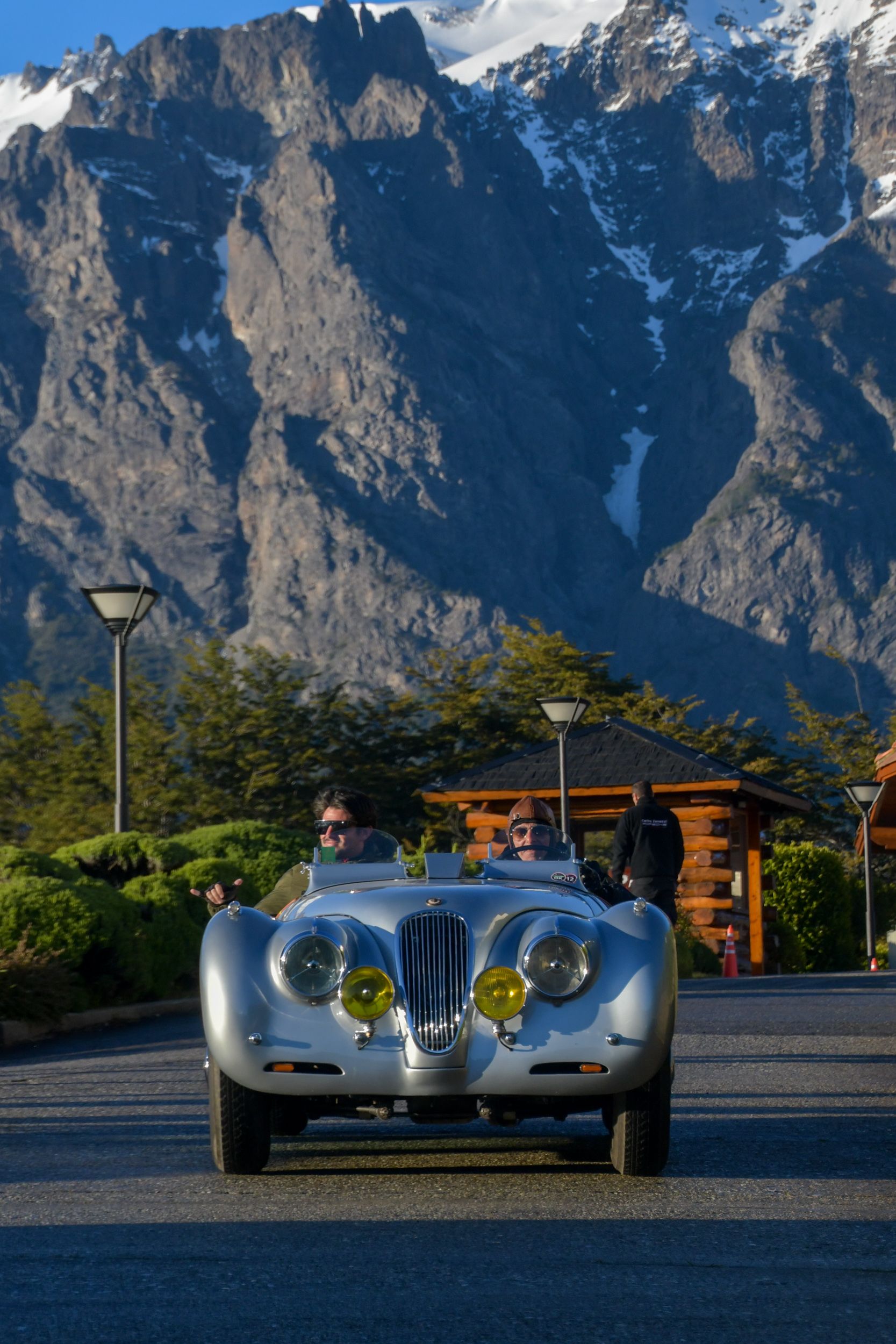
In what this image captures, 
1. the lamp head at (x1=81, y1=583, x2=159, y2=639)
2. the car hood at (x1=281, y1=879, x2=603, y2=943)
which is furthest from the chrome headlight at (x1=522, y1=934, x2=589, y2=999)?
the lamp head at (x1=81, y1=583, x2=159, y2=639)

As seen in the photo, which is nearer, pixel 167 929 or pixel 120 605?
pixel 167 929

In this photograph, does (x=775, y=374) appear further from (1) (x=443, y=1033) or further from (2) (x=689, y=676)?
(1) (x=443, y=1033)

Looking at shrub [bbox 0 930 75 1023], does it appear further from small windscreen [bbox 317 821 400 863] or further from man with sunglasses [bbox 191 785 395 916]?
small windscreen [bbox 317 821 400 863]

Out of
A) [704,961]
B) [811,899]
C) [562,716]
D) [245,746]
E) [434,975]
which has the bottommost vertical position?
[704,961]

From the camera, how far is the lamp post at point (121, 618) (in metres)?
16.2

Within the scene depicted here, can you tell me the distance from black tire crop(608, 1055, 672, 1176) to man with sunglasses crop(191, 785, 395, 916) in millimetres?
1611

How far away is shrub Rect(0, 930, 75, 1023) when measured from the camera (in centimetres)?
1209

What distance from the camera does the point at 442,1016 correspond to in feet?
19.3

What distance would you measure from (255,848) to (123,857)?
278 cm

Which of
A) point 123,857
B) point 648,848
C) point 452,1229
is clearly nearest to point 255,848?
point 123,857

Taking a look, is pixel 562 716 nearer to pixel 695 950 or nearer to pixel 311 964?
pixel 695 950

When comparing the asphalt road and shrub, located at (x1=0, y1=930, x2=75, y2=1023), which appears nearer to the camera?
the asphalt road

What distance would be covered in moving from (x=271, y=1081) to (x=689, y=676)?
173 meters

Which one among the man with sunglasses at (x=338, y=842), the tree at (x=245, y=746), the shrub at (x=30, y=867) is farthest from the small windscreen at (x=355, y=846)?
the tree at (x=245, y=746)
